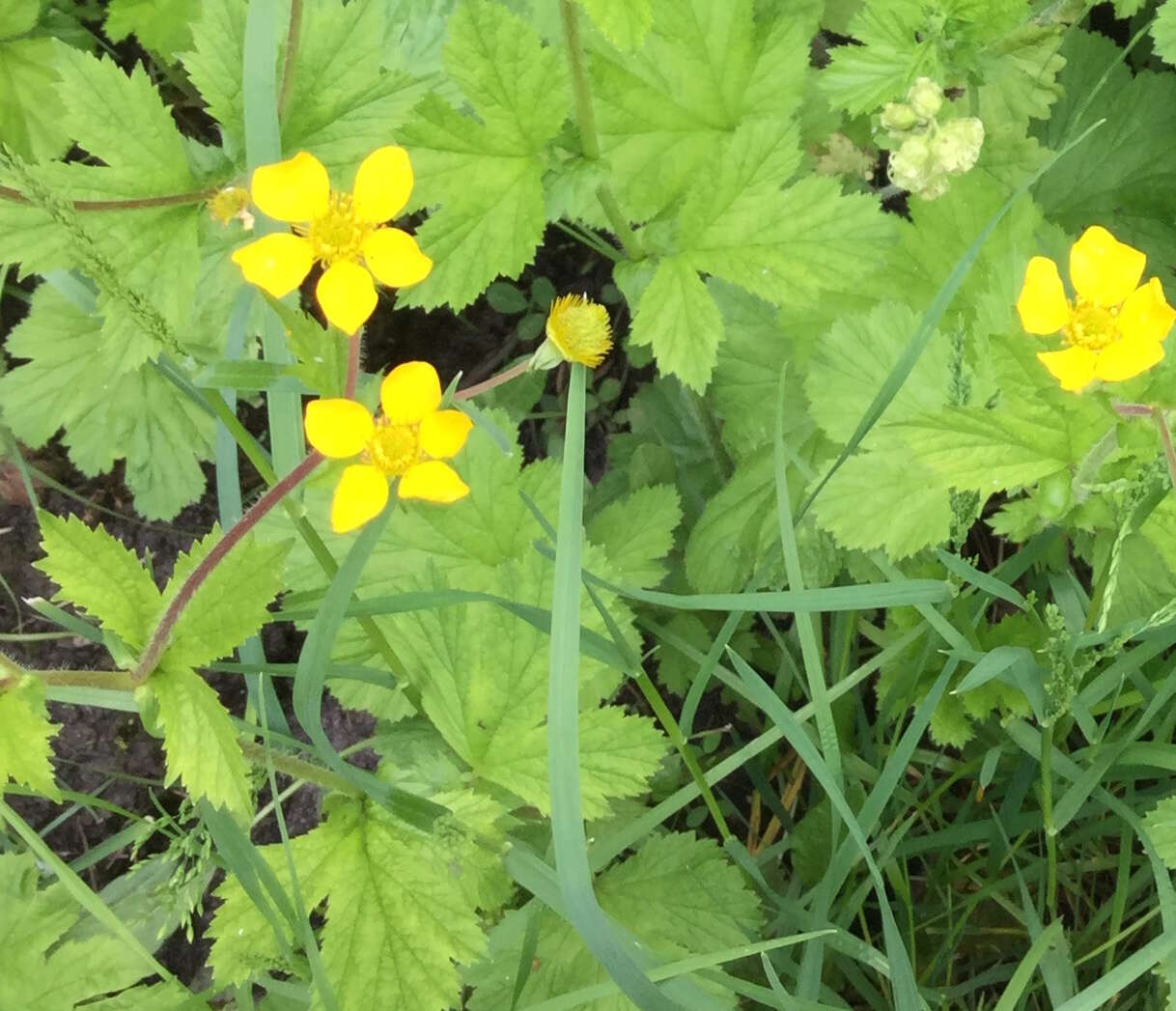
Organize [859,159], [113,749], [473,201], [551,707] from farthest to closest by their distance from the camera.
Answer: [113,749]
[859,159]
[473,201]
[551,707]

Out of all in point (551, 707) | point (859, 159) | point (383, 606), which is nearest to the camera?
point (551, 707)

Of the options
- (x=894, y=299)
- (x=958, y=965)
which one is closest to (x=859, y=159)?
(x=894, y=299)

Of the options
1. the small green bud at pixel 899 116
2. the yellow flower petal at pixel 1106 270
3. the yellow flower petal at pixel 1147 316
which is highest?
the small green bud at pixel 899 116

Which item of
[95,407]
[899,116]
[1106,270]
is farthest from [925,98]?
[95,407]

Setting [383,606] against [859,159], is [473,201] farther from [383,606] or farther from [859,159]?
[859,159]

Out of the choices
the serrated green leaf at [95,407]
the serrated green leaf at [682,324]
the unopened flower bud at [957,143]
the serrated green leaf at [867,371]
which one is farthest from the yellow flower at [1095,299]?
the serrated green leaf at [95,407]

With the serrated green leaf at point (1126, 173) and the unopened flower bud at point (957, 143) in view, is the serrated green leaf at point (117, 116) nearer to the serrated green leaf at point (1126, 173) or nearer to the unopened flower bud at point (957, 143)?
the unopened flower bud at point (957, 143)

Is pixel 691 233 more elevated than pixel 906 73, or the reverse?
pixel 906 73
